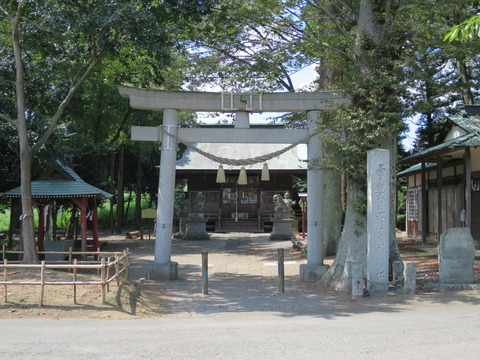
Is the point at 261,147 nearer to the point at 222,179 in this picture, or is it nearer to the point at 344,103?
the point at 222,179

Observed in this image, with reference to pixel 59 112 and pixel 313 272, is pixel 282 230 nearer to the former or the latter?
pixel 313 272

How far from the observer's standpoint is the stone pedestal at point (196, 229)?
28.2 meters

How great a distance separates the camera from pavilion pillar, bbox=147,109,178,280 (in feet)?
43.8

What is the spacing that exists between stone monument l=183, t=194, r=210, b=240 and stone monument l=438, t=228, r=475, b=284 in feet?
61.7

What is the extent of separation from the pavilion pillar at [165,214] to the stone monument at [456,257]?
7.12 m

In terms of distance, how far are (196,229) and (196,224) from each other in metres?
0.31

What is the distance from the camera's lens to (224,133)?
1344 cm

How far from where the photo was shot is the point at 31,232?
500 inches

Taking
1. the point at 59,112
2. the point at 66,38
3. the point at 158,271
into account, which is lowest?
the point at 158,271

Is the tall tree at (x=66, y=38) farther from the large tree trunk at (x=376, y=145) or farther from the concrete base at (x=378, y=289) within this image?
the concrete base at (x=378, y=289)

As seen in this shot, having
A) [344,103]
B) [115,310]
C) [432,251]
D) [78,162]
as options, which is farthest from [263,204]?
[115,310]

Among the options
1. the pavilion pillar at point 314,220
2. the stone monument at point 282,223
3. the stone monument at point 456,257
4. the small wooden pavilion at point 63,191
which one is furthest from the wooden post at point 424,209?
the small wooden pavilion at point 63,191

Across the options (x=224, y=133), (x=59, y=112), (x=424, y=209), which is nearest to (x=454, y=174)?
(x=424, y=209)

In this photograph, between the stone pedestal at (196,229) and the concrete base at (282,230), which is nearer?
the concrete base at (282,230)
